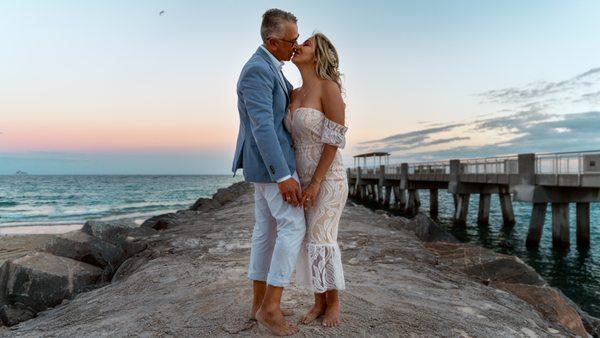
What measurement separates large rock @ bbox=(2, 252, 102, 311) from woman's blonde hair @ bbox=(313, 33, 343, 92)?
4.52 m

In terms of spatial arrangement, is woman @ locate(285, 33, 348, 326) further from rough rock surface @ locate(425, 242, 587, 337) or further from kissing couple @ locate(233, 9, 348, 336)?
rough rock surface @ locate(425, 242, 587, 337)

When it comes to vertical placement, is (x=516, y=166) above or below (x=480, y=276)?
above

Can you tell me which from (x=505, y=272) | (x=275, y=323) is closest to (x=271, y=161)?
(x=275, y=323)

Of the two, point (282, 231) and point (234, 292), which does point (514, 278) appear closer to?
point (234, 292)

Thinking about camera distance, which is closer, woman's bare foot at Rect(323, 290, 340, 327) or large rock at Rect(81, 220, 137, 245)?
woman's bare foot at Rect(323, 290, 340, 327)

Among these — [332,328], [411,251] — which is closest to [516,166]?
[411,251]

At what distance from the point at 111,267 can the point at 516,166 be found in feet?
44.2

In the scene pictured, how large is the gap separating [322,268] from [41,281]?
4.21 meters

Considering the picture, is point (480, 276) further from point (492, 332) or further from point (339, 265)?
point (339, 265)

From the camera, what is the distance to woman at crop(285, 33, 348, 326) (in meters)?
2.45

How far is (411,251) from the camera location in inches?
243

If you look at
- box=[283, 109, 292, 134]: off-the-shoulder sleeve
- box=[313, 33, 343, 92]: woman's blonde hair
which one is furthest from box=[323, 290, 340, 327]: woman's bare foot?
box=[313, 33, 343, 92]: woman's blonde hair

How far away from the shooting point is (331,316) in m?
2.73

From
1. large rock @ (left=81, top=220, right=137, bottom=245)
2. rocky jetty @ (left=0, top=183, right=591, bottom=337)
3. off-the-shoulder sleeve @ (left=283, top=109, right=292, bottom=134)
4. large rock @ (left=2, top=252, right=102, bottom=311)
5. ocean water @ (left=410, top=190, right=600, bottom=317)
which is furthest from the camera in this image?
ocean water @ (left=410, top=190, right=600, bottom=317)
